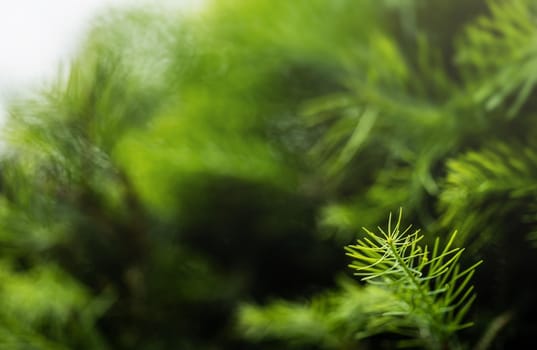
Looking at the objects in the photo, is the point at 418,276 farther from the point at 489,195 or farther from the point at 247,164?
the point at 247,164

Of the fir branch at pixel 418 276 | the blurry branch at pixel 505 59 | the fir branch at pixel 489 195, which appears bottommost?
the fir branch at pixel 418 276

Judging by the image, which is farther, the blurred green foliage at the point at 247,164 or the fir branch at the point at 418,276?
the blurred green foliage at the point at 247,164

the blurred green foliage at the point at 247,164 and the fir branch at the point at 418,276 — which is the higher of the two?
the blurred green foliage at the point at 247,164

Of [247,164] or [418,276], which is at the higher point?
[247,164]

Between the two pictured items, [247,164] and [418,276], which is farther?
[247,164]

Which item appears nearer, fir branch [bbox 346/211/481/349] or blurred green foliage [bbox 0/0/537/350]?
fir branch [bbox 346/211/481/349]

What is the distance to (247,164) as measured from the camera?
0.31m

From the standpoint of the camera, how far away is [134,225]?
31cm

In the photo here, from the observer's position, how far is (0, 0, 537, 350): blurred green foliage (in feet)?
0.78

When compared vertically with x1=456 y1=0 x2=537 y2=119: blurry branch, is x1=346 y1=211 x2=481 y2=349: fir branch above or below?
below

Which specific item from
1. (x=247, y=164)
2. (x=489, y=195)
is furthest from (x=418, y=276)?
(x=247, y=164)

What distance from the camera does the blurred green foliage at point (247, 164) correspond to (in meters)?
0.24

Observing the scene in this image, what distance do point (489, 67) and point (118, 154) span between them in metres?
0.20

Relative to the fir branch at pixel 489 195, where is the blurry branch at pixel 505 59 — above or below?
above
